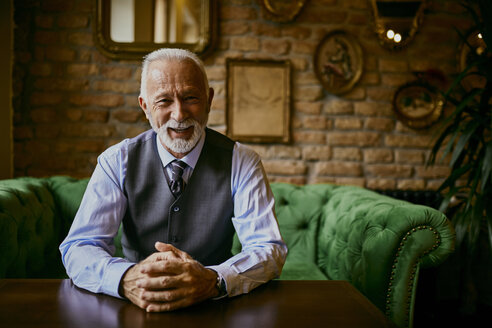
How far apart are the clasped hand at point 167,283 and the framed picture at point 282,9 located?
209 centimetres

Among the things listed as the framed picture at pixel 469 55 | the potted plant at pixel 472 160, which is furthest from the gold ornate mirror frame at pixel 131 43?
the framed picture at pixel 469 55

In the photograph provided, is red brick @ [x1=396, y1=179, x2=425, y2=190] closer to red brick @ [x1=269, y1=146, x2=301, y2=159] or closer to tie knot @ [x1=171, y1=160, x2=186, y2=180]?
red brick @ [x1=269, y1=146, x2=301, y2=159]

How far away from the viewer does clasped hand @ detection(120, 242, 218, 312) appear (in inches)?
33.6

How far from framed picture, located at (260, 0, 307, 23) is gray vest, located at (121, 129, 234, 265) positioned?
5.34 ft

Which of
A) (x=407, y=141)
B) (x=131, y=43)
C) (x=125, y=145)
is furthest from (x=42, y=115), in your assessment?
(x=407, y=141)

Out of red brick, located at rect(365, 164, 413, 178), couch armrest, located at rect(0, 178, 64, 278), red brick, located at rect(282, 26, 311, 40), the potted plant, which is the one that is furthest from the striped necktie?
red brick, located at rect(365, 164, 413, 178)

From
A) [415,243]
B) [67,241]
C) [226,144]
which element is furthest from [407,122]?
[67,241]

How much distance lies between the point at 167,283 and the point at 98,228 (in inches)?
18.5

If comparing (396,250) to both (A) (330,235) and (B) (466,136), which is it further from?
(B) (466,136)

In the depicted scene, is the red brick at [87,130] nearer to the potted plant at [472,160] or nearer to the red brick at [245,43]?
the red brick at [245,43]

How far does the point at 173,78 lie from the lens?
4.26 ft

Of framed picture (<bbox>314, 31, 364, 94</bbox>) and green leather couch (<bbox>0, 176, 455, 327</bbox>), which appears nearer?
green leather couch (<bbox>0, 176, 455, 327</bbox>)

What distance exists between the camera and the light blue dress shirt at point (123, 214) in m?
1.00

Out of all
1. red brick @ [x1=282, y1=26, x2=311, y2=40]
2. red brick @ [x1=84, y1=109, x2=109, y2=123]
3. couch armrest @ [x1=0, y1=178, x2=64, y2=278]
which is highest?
red brick @ [x1=282, y1=26, x2=311, y2=40]
